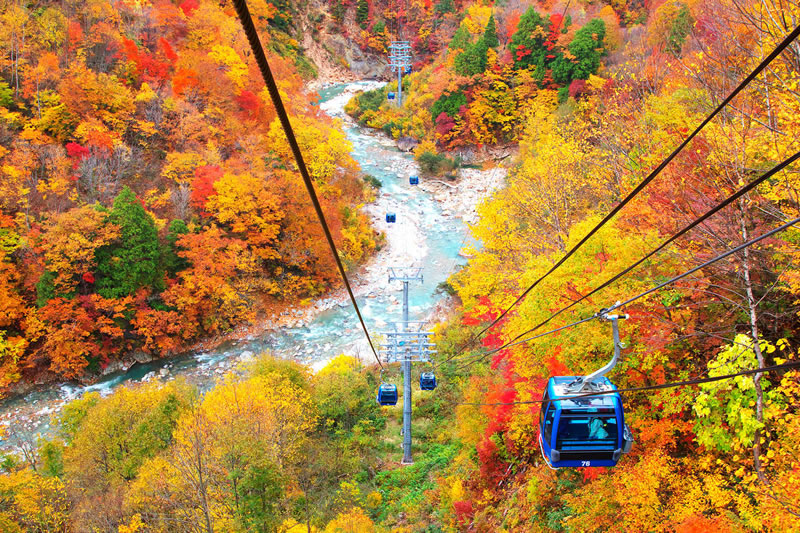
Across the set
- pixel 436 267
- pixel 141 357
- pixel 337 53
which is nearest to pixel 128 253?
pixel 141 357

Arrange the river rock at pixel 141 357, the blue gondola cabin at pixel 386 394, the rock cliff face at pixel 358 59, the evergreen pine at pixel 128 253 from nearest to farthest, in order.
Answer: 1. the blue gondola cabin at pixel 386 394
2. the evergreen pine at pixel 128 253
3. the river rock at pixel 141 357
4. the rock cliff face at pixel 358 59

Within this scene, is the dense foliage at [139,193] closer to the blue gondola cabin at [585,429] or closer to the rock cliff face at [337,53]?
the blue gondola cabin at [585,429]

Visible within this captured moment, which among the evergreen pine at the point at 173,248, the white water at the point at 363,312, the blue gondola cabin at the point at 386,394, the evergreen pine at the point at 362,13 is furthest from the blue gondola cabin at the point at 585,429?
the evergreen pine at the point at 362,13

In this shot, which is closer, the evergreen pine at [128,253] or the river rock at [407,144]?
the evergreen pine at [128,253]

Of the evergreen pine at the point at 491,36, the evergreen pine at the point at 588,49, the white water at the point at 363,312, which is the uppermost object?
the evergreen pine at the point at 491,36

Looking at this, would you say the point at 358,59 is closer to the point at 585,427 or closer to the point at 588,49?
the point at 588,49

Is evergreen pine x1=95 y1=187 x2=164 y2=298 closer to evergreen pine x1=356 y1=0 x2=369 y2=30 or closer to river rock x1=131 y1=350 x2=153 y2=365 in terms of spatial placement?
river rock x1=131 y1=350 x2=153 y2=365
